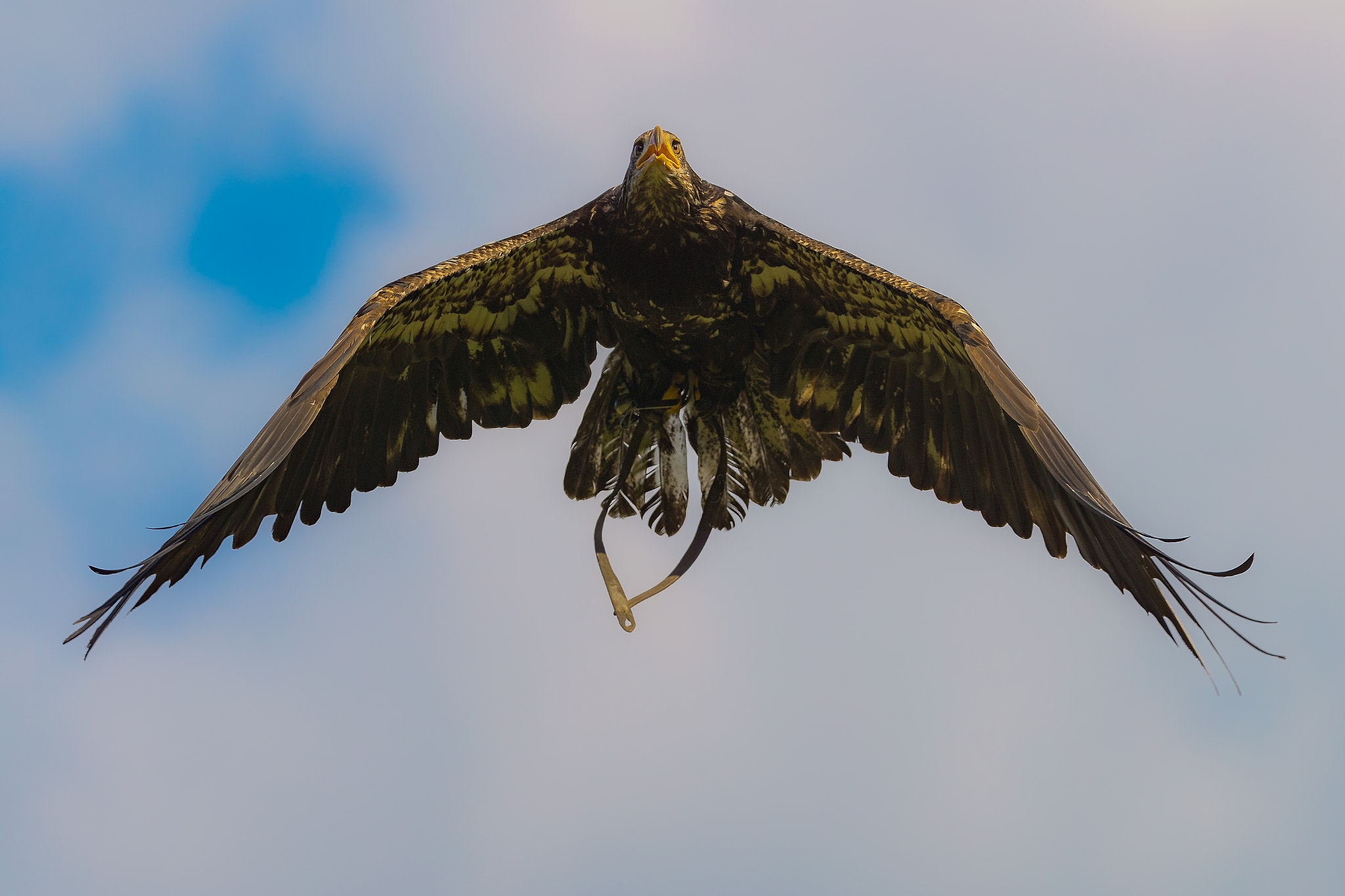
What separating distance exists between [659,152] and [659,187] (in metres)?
0.19

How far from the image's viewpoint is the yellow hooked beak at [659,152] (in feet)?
19.5

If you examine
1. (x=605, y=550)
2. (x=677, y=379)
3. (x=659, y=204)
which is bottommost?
(x=605, y=550)

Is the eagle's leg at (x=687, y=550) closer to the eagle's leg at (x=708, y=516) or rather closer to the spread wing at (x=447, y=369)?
the eagle's leg at (x=708, y=516)

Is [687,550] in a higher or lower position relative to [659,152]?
lower

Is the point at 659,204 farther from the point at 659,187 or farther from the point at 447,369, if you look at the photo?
the point at 447,369

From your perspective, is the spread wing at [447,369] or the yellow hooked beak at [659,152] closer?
the yellow hooked beak at [659,152]

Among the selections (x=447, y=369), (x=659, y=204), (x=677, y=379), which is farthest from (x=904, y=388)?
(x=447, y=369)

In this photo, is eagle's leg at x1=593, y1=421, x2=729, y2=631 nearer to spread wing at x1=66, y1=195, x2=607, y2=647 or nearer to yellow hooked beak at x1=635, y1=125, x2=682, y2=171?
spread wing at x1=66, y1=195, x2=607, y2=647

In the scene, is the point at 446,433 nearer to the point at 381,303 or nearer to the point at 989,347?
the point at 381,303

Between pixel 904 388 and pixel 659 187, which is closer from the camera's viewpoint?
pixel 659 187

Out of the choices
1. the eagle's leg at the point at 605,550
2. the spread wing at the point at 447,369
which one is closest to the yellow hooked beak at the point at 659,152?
the spread wing at the point at 447,369

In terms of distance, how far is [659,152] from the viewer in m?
5.93

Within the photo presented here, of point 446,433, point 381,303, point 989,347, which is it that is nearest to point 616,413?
point 446,433

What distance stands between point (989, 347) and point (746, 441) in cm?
180
